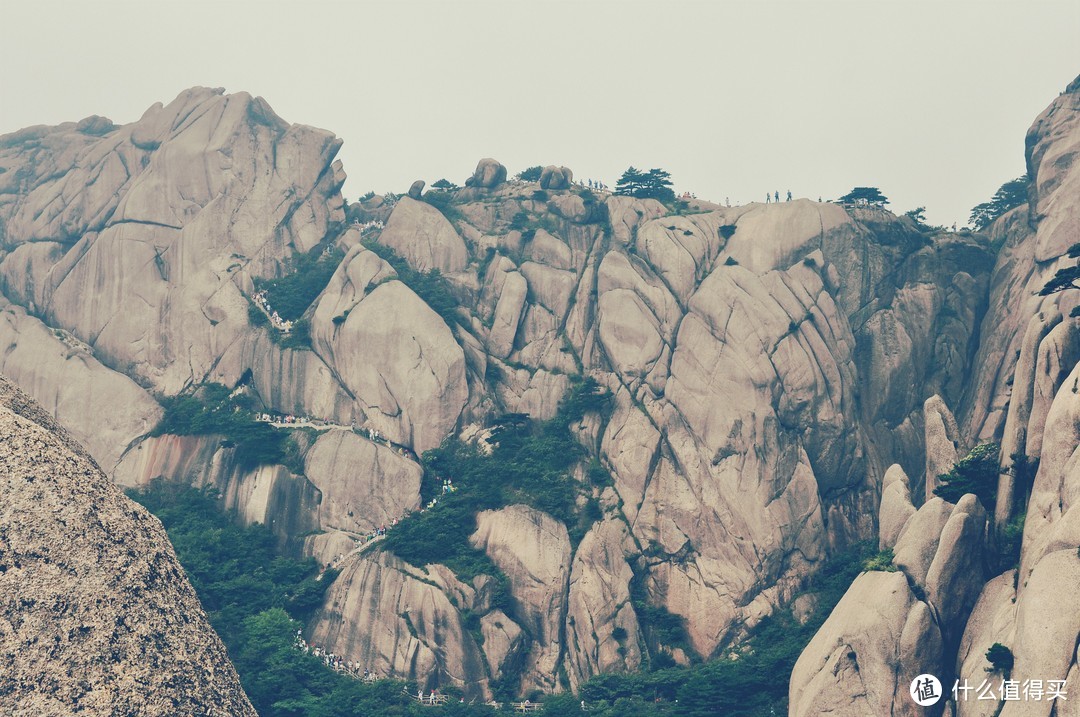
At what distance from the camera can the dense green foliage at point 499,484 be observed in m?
67.1

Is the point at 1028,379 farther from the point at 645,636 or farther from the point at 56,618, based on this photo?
the point at 56,618

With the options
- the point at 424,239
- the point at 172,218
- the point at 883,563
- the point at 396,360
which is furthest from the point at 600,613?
the point at 172,218

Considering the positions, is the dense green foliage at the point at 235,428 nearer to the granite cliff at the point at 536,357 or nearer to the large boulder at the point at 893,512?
the granite cliff at the point at 536,357

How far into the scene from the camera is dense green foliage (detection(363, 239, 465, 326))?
81.2 metres

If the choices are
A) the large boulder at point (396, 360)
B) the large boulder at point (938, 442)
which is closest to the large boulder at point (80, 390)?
the large boulder at point (396, 360)

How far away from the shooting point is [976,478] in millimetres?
52719

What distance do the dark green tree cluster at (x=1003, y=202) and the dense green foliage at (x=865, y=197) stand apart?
367 inches

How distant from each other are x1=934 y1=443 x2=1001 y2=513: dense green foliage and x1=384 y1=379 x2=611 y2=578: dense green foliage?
24399 mm

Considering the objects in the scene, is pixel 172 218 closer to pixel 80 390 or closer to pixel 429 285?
pixel 80 390

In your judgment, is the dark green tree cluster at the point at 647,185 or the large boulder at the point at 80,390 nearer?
the large boulder at the point at 80,390

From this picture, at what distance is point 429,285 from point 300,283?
1080cm

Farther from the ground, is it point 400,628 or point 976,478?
point 976,478

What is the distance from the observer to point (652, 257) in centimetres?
8125

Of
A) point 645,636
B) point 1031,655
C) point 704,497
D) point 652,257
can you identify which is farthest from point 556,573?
point 1031,655
